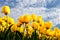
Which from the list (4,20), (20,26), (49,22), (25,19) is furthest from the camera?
(4,20)

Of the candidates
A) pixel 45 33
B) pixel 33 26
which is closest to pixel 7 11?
pixel 33 26

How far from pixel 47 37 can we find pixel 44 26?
556 millimetres

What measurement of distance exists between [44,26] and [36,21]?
397 mm

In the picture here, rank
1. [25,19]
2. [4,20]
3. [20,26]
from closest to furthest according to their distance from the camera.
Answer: [25,19]
[20,26]
[4,20]

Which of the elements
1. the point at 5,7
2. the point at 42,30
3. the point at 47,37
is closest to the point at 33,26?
the point at 42,30

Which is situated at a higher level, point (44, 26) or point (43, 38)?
point (44, 26)

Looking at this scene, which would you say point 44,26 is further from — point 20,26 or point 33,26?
point 20,26

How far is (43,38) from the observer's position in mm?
4535

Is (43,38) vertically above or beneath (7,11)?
beneath

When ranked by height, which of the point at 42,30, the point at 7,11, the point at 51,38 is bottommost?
the point at 51,38

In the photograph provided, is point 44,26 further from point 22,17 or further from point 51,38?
point 22,17

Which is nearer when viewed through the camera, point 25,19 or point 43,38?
point 25,19

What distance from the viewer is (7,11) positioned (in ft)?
15.1

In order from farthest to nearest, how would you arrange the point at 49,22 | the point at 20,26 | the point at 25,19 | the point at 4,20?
1. the point at 4,20
2. the point at 49,22
3. the point at 20,26
4. the point at 25,19
